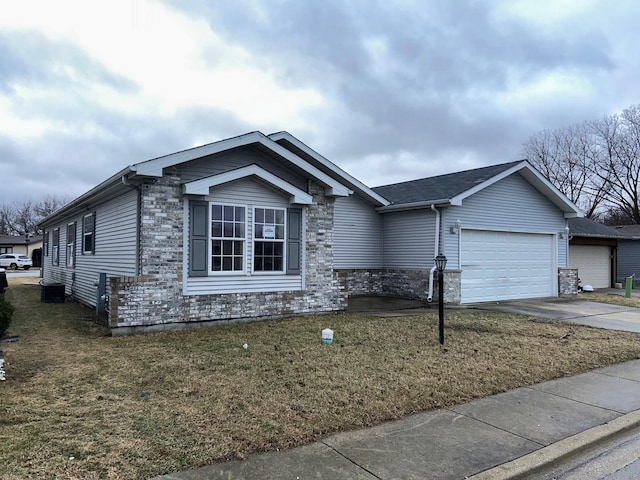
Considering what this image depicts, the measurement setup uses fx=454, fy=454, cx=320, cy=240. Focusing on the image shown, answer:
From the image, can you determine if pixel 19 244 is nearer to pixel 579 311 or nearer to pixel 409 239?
pixel 409 239

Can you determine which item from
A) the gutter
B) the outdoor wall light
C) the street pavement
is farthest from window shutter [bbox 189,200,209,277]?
the outdoor wall light

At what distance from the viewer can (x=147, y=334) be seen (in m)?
8.80

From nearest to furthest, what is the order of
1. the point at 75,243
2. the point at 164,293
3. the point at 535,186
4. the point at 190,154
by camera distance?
the point at 164,293
the point at 190,154
the point at 75,243
the point at 535,186

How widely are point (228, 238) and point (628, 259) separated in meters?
26.6

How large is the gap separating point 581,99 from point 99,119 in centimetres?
2625

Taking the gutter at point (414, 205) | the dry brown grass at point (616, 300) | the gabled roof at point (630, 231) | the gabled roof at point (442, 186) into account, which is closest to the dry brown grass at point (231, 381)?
the gutter at point (414, 205)

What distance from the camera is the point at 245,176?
9.84 m

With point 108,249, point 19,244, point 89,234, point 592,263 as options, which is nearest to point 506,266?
point 592,263

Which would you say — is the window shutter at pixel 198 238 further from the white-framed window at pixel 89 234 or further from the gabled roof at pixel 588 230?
the gabled roof at pixel 588 230

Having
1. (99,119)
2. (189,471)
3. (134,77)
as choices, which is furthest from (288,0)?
(99,119)

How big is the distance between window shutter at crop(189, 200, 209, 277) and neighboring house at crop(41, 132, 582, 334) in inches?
0.8

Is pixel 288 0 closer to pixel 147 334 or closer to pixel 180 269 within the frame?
pixel 180 269

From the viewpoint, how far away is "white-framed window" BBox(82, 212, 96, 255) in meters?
12.8

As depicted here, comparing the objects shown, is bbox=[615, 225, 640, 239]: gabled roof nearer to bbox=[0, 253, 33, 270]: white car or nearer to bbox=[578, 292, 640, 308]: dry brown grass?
bbox=[578, 292, 640, 308]: dry brown grass
